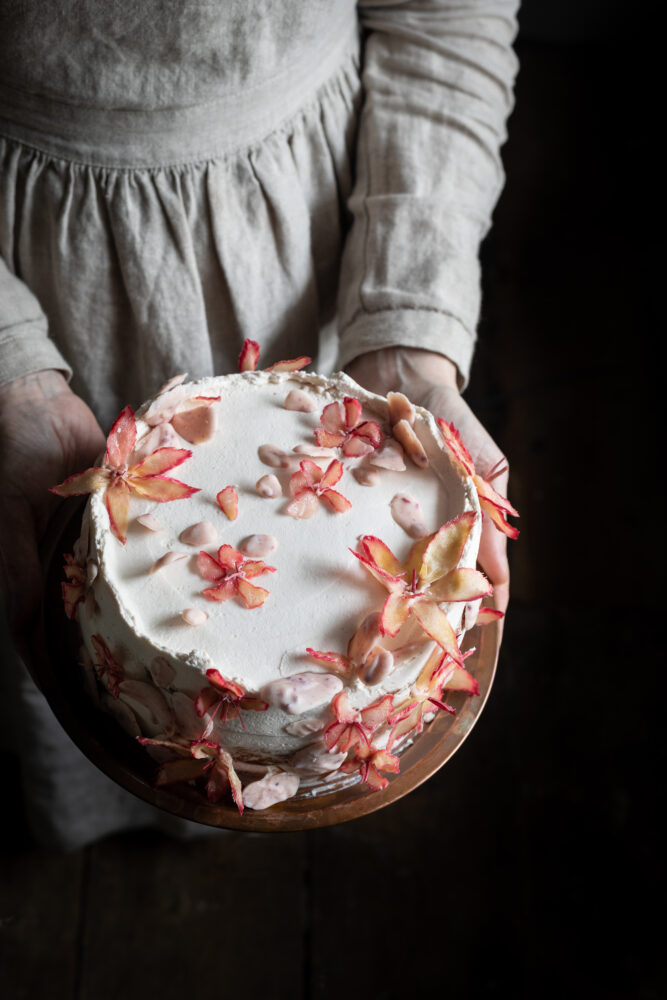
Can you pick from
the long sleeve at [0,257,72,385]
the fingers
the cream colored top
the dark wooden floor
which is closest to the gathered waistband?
the cream colored top

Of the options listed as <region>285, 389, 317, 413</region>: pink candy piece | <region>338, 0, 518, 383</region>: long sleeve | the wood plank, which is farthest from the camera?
the wood plank

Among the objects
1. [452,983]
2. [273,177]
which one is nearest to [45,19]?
[273,177]

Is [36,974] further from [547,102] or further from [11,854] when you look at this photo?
[547,102]

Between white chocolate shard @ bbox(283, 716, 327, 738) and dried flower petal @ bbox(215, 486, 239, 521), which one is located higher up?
dried flower petal @ bbox(215, 486, 239, 521)

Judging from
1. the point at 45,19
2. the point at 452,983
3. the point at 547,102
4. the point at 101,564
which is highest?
the point at 45,19

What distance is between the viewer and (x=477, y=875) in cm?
120

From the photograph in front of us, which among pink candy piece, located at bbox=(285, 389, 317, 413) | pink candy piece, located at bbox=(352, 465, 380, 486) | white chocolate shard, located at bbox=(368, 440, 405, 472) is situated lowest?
pink candy piece, located at bbox=(352, 465, 380, 486)

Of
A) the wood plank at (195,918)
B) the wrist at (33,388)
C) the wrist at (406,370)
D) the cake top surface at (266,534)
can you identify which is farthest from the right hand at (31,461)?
the wood plank at (195,918)

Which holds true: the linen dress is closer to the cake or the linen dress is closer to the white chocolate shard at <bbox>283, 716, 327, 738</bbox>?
the cake

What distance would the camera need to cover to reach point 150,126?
0.63m

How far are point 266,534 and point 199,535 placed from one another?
0.04 metres

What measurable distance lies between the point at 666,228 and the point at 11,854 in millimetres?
1473

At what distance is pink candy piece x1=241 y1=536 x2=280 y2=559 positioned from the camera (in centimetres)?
52

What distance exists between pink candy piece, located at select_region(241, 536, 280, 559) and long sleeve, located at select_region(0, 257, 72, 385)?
0.80 ft
